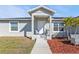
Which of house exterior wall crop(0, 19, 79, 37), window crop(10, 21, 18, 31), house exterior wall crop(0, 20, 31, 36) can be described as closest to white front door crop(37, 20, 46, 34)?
house exterior wall crop(0, 19, 79, 37)

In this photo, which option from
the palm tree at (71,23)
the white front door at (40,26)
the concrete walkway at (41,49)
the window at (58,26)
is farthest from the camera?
the white front door at (40,26)

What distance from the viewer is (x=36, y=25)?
18016 mm

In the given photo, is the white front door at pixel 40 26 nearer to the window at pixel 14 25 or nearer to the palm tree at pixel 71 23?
the window at pixel 14 25

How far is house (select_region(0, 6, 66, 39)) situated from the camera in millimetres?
16703

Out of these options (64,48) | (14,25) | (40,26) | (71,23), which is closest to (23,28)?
(14,25)

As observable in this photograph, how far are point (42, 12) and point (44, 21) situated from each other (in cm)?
126

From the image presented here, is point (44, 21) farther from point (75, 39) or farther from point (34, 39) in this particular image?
point (75, 39)

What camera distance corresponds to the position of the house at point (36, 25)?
54.8ft

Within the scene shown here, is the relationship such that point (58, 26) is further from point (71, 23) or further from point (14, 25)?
point (14, 25)

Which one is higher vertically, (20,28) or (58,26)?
(58,26)

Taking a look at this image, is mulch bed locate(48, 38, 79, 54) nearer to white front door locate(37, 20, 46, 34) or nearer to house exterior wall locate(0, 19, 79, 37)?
house exterior wall locate(0, 19, 79, 37)

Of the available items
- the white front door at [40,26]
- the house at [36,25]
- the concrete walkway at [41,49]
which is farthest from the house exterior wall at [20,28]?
the concrete walkway at [41,49]

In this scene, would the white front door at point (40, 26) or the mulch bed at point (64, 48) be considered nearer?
the mulch bed at point (64, 48)

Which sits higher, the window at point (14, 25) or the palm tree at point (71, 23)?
the palm tree at point (71, 23)
